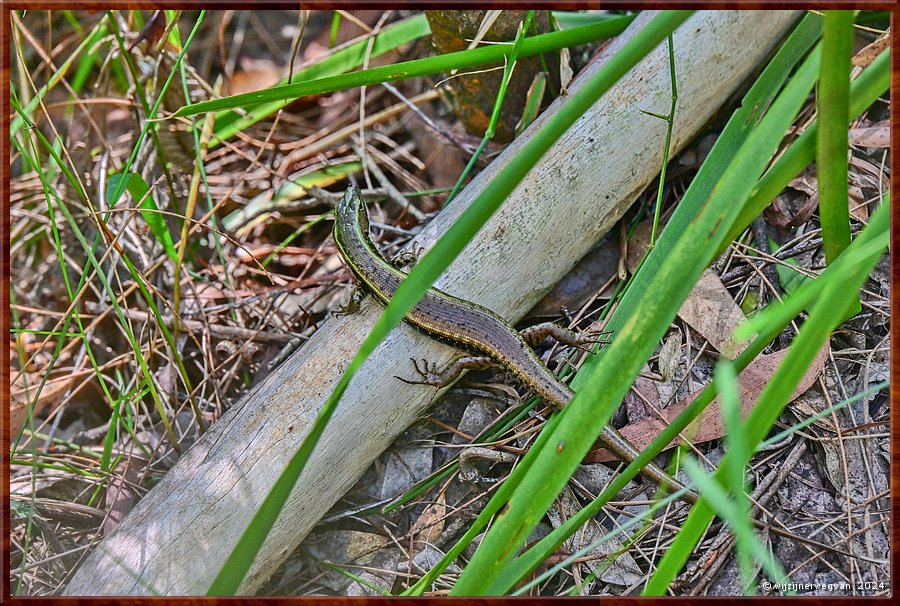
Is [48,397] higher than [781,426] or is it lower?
lower

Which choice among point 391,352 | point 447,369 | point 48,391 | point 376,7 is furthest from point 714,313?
point 48,391

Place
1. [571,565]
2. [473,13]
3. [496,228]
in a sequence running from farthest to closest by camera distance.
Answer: [473,13] < [496,228] < [571,565]

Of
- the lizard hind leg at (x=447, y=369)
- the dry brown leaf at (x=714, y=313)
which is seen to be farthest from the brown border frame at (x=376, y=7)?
the lizard hind leg at (x=447, y=369)

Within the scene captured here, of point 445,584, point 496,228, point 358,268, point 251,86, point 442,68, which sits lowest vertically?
point 445,584

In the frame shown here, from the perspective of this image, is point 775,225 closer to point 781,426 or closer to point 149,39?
point 781,426

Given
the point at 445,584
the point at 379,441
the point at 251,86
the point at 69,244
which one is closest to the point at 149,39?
the point at 251,86

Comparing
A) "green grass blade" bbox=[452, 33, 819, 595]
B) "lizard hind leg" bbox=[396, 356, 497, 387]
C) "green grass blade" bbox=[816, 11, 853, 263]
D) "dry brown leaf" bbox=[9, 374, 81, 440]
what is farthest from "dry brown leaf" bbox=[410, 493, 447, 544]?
"dry brown leaf" bbox=[9, 374, 81, 440]
